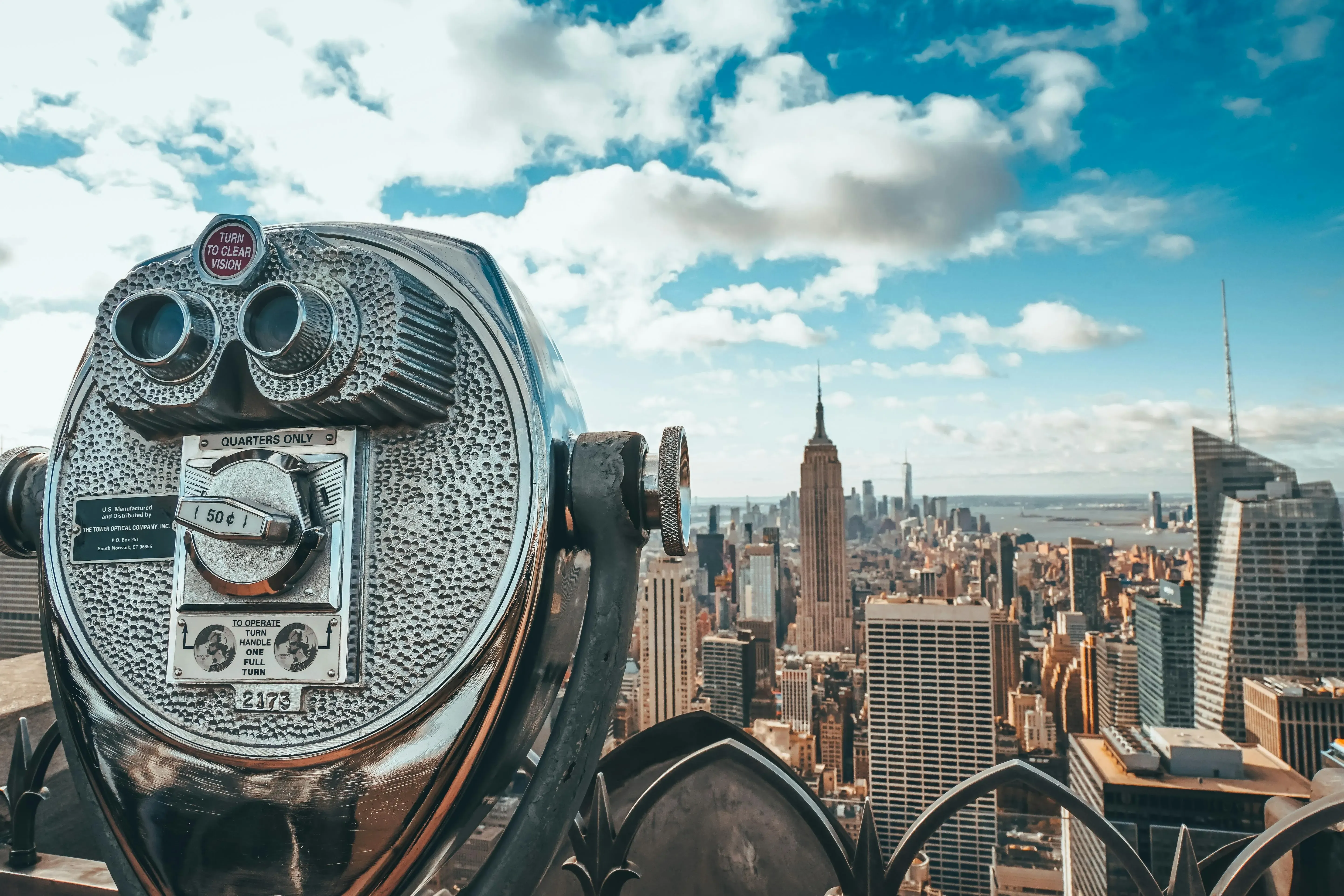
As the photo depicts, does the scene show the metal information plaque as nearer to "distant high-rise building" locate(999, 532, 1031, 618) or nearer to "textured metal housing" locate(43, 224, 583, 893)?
"textured metal housing" locate(43, 224, 583, 893)

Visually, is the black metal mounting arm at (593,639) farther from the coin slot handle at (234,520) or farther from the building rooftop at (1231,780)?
the building rooftop at (1231,780)

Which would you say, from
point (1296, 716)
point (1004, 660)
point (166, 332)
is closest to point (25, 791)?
point (166, 332)

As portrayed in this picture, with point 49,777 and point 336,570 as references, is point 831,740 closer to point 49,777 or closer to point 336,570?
point 49,777

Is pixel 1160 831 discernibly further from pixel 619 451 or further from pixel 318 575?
pixel 318 575

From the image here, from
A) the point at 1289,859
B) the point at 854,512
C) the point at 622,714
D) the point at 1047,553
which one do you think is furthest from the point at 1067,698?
the point at 1289,859

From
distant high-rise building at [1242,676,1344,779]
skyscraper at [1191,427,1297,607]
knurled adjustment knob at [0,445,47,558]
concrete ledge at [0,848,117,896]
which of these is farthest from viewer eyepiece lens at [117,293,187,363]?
skyscraper at [1191,427,1297,607]

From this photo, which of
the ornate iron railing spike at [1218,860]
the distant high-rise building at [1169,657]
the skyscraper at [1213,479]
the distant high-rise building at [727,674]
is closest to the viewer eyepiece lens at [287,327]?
the ornate iron railing spike at [1218,860]
